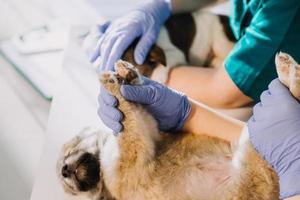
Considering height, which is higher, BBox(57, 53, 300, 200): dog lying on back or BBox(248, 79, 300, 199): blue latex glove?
BBox(248, 79, 300, 199): blue latex glove

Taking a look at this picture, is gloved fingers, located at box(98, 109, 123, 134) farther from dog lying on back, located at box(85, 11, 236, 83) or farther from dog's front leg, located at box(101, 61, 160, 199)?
dog lying on back, located at box(85, 11, 236, 83)

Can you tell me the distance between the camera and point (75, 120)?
1653 millimetres

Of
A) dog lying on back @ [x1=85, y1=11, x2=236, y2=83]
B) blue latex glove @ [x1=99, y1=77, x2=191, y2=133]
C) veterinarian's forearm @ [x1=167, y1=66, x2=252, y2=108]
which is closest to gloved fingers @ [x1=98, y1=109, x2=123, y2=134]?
blue latex glove @ [x1=99, y1=77, x2=191, y2=133]

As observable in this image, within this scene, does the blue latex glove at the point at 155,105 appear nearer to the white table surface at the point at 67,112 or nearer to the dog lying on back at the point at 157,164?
the dog lying on back at the point at 157,164

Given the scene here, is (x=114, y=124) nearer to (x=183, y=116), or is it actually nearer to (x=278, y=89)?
(x=183, y=116)

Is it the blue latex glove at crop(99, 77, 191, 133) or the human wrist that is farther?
the human wrist

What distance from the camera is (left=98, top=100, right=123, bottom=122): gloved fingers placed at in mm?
1340

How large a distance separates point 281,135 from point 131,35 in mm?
785

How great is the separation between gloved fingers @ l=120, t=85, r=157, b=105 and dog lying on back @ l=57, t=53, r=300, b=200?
0.02m

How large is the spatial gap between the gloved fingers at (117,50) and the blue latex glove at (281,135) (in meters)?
0.66

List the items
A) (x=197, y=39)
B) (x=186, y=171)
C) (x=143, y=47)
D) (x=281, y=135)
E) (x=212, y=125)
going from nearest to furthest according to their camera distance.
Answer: (x=281, y=135)
(x=186, y=171)
(x=212, y=125)
(x=143, y=47)
(x=197, y=39)

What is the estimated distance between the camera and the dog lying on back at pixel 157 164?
1235 millimetres

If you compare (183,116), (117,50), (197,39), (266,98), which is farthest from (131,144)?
(197,39)

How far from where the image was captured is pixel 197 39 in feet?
6.71
